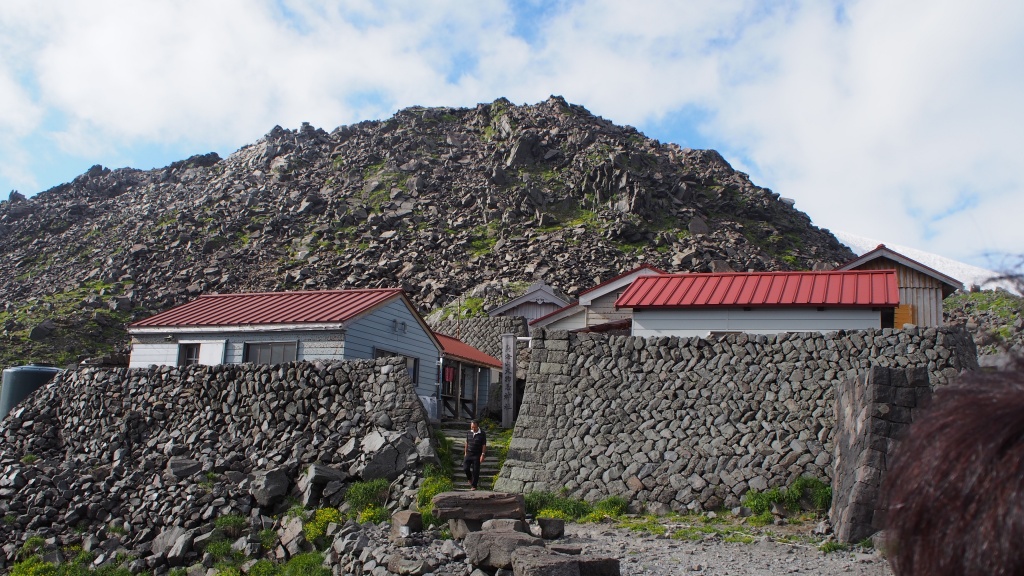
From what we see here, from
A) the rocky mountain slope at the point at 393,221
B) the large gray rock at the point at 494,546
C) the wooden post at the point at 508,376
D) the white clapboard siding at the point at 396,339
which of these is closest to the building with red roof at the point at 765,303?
the wooden post at the point at 508,376

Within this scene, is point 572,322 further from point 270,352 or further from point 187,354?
point 187,354

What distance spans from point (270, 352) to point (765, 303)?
521 inches

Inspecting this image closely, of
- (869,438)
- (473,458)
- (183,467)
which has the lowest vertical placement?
(183,467)

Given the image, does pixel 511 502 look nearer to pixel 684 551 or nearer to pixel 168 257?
pixel 684 551

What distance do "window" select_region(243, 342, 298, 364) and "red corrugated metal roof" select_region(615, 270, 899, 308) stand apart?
9166mm

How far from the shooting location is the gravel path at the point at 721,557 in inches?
413

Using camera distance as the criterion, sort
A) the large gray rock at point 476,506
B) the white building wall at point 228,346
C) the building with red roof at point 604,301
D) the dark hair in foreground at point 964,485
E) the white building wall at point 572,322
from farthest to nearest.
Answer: the white building wall at point 572,322 < the building with red roof at point 604,301 < the white building wall at point 228,346 < the large gray rock at point 476,506 < the dark hair in foreground at point 964,485

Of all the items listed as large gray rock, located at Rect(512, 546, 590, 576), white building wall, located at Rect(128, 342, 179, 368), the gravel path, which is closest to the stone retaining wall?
white building wall, located at Rect(128, 342, 179, 368)

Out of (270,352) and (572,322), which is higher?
(572,322)

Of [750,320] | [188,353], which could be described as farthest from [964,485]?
[188,353]

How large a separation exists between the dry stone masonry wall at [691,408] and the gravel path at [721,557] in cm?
261

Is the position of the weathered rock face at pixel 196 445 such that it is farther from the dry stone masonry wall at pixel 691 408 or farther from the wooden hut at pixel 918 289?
the wooden hut at pixel 918 289

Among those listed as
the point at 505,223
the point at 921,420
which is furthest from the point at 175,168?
the point at 921,420

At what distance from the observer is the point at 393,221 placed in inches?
2788
